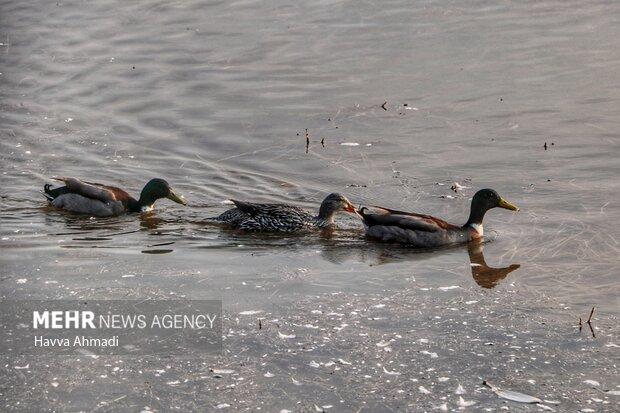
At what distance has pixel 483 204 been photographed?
14305 mm

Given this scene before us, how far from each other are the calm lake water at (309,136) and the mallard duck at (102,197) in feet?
0.59

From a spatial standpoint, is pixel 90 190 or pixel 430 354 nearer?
pixel 430 354

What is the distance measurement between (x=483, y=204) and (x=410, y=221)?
0.99 m

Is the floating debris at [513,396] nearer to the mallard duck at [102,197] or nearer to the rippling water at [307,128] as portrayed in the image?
the rippling water at [307,128]

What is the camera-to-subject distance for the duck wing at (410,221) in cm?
1384

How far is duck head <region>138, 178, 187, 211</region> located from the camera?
50.3ft

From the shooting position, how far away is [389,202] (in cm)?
1515

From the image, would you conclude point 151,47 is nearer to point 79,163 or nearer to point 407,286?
point 79,163

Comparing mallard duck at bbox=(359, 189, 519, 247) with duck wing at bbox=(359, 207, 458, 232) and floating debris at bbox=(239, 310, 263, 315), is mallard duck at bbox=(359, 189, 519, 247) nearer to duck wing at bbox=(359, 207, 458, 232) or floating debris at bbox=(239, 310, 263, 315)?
duck wing at bbox=(359, 207, 458, 232)

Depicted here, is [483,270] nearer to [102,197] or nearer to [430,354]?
[430,354]

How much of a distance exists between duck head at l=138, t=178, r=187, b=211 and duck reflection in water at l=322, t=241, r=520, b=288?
2.46 meters

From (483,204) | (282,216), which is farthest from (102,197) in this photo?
(483,204)

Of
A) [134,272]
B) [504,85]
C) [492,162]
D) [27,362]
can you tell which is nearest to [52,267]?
[134,272]

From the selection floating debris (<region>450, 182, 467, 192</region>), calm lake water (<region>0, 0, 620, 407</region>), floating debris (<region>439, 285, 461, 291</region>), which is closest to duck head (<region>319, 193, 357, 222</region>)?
calm lake water (<region>0, 0, 620, 407</region>)
